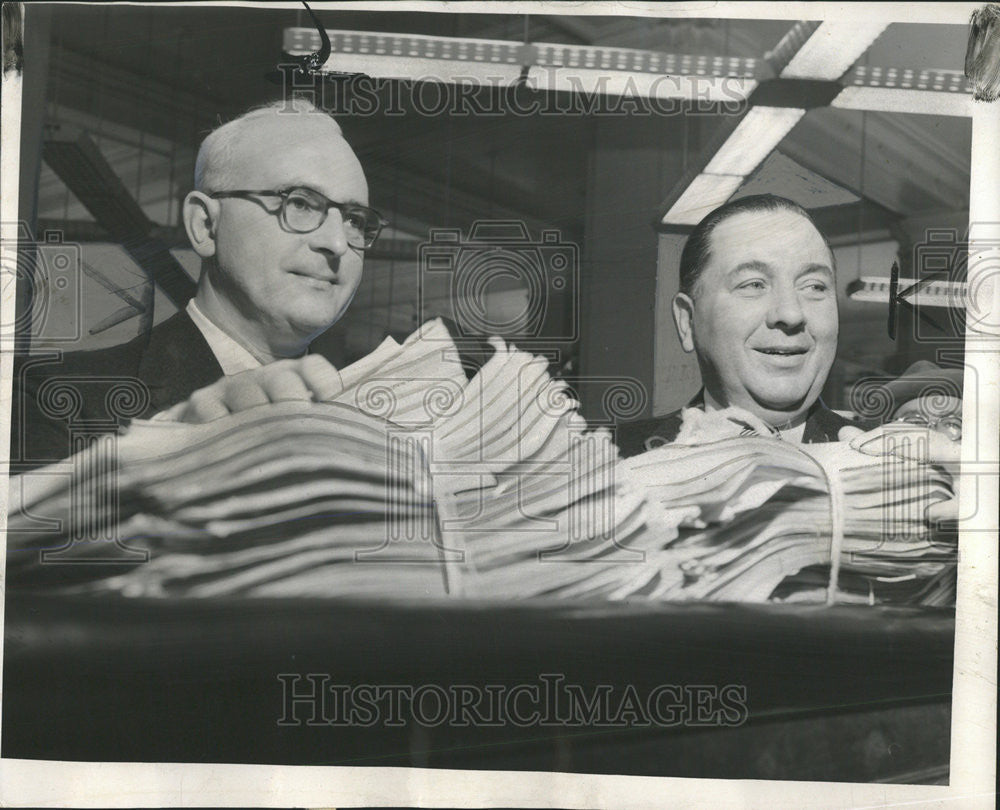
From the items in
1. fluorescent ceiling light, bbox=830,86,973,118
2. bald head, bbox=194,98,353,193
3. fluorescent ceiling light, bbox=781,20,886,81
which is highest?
fluorescent ceiling light, bbox=781,20,886,81

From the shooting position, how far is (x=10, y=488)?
2.73m

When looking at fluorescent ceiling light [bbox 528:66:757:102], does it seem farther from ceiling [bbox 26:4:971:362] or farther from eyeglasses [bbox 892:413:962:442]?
eyeglasses [bbox 892:413:962:442]

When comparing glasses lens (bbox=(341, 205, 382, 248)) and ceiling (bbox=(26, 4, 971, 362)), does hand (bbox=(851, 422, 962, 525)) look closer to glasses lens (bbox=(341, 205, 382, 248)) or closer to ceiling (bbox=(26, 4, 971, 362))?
ceiling (bbox=(26, 4, 971, 362))

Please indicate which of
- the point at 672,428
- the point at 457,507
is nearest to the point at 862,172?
the point at 672,428

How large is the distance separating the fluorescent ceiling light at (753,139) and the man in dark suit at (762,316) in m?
0.11

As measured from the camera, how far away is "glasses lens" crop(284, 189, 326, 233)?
8.94 feet

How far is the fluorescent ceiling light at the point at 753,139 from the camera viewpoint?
272cm

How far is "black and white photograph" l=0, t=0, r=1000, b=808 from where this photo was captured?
2676mm

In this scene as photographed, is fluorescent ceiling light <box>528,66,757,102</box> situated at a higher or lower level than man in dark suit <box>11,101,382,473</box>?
higher

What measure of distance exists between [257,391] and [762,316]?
1.58 metres

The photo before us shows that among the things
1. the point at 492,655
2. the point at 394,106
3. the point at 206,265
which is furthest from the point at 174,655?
the point at 394,106

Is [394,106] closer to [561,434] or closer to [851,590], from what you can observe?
[561,434]
